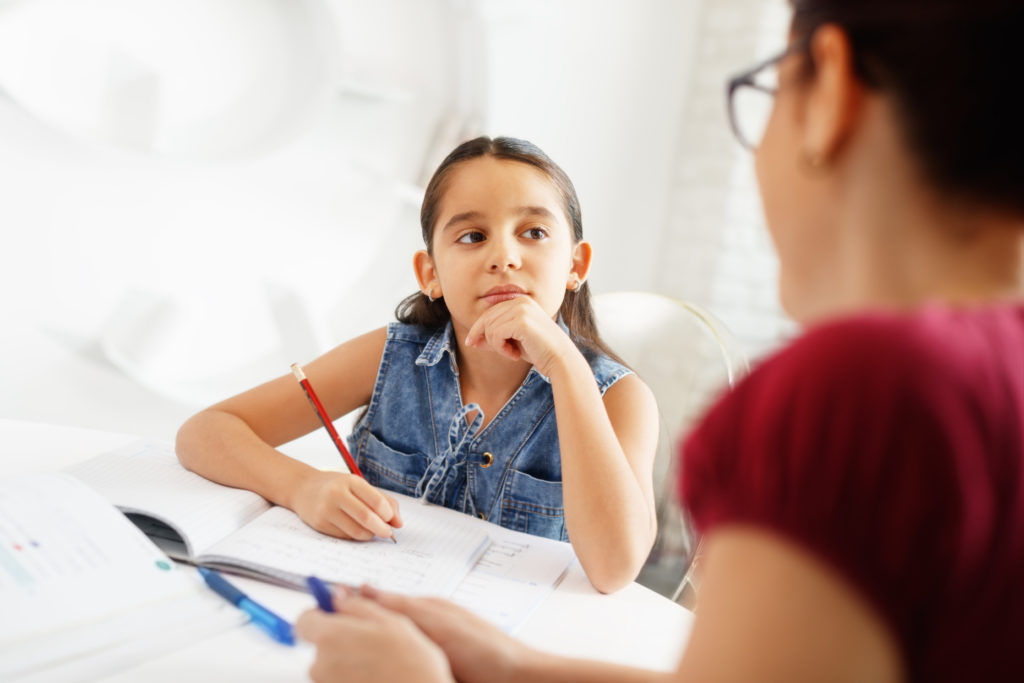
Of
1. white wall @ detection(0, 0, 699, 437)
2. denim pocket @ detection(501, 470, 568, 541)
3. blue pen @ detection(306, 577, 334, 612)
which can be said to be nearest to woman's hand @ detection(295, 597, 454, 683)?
blue pen @ detection(306, 577, 334, 612)

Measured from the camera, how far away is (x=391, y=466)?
0.99 m

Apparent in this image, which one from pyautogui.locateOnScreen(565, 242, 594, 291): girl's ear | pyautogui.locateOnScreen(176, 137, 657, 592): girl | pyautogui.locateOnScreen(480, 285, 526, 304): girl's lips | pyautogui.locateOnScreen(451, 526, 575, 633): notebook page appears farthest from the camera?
pyautogui.locateOnScreen(565, 242, 594, 291): girl's ear

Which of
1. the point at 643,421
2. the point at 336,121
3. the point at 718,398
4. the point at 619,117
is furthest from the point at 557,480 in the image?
the point at 619,117

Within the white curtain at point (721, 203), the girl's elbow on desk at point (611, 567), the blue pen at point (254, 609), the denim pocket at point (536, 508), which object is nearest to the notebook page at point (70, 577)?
the blue pen at point (254, 609)

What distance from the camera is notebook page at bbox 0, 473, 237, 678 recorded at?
18.9 inches

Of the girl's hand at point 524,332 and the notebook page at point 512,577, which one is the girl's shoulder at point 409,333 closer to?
the girl's hand at point 524,332

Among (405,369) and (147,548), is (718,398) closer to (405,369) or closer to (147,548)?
(147,548)

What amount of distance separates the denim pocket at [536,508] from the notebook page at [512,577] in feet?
0.50

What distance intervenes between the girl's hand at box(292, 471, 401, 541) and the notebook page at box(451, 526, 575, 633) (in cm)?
9

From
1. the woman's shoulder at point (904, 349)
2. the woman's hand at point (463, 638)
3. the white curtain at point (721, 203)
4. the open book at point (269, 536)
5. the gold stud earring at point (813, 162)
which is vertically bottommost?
the woman's hand at point (463, 638)

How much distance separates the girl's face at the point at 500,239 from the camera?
0.89 m

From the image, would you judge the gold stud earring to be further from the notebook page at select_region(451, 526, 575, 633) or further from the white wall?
the white wall

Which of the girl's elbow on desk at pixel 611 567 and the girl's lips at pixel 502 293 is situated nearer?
the girl's elbow on desk at pixel 611 567

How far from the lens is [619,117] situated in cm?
199
